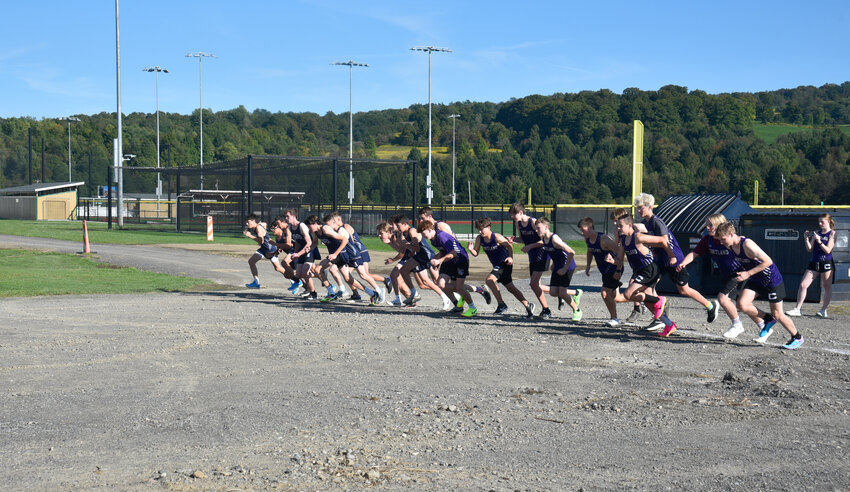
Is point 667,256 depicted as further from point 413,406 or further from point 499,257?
point 413,406

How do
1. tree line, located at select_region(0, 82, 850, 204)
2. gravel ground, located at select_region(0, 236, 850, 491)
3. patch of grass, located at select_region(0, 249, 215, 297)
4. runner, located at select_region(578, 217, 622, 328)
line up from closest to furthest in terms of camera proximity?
1. gravel ground, located at select_region(0, 236, 850, 491)
2. runner, located at select_region(578, 217, 622, 328)
3. patch of grass, located at select_region(0, 249, 215, 297)
4. tree line, located at select_region(0, 82, 850, 204)

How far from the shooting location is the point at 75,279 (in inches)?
737

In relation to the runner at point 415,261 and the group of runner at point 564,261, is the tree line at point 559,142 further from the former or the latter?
the runner at point 415,261

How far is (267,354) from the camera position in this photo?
9586mm

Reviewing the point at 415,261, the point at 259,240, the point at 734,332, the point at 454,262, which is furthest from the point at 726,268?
the point at 259,240

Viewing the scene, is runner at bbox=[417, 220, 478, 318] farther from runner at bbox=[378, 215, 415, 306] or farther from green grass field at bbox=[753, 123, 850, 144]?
Result: green grass field at bbox=[753, 123, 850, 144]

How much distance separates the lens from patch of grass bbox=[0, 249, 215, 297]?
655 inches

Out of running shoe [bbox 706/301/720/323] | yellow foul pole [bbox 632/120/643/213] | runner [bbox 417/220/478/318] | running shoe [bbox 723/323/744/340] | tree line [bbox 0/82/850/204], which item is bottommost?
running shoe [bbox 723/323/744/340]

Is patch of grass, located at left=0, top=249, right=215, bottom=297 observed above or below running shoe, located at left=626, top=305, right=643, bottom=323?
below

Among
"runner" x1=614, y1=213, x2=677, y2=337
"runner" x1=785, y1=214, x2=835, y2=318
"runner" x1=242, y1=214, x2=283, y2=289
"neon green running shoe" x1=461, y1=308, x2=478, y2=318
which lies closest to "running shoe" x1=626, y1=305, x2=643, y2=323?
Result: "runner" x1=614, y1=213, x2=677, y2=337

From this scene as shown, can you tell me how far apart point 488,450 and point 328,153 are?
13693 centimetres

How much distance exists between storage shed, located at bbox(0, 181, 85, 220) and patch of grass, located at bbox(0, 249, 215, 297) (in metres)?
46.6

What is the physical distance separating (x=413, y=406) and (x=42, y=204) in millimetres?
67515

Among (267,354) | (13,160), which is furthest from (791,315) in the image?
(13,160)
